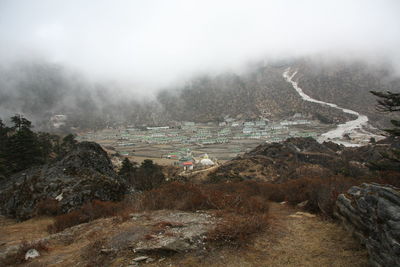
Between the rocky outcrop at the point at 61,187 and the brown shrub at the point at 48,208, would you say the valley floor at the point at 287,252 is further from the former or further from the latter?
the rocky outcrop at the point at 61,187

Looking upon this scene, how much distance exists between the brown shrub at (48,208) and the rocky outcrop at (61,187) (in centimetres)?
20

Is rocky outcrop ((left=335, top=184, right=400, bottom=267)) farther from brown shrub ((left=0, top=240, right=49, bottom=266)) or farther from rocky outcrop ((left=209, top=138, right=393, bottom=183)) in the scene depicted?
rocky outcrop ((left=209, top=138, right=393, bottom=183))

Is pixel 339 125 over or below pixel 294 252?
below

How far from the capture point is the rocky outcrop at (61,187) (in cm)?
1194

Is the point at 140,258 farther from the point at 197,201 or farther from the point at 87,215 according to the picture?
the point at 87,215

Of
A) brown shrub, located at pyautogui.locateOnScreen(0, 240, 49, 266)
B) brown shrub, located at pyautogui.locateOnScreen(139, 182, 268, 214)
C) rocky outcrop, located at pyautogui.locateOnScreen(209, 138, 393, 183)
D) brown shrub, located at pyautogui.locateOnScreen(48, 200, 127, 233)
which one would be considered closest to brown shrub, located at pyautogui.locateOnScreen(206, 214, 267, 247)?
brown shrub, located at pyautogui.locateOnScreen(139, 182, 268, 214)

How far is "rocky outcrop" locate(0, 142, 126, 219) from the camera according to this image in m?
11.9

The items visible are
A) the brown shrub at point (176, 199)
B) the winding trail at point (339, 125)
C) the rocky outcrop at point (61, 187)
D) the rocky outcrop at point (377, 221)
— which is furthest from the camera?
the winding trail at point (339, 125)

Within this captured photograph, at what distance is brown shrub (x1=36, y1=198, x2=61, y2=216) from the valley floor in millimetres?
3611

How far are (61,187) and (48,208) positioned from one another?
1560 mm

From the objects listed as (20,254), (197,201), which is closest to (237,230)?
(197,201)

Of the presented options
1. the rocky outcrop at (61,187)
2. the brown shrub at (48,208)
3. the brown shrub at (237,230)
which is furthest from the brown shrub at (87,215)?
the brown shrub at (237,230)

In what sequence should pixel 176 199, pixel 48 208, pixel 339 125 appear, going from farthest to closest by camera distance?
pixel 339 125 → pixel 48 208 → pixel 176 199

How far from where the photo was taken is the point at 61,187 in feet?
41.7
